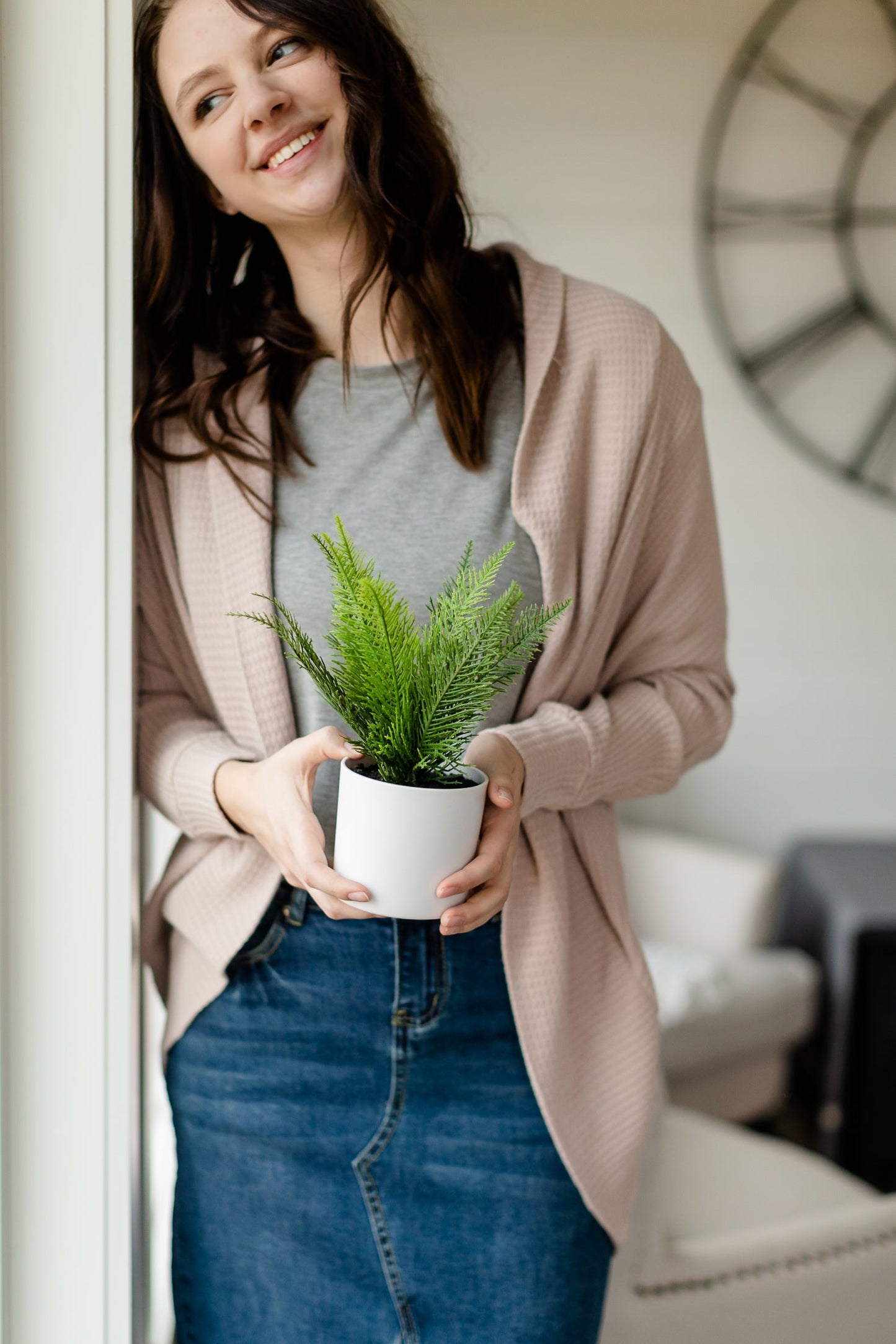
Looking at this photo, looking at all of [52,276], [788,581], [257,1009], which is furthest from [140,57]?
[788,581]

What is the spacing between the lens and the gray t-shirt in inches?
26.8

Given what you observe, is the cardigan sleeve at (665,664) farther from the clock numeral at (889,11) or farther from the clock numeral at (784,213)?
the clock numeral at (889,11)

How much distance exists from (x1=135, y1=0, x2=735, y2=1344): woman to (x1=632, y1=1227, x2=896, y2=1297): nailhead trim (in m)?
0.21

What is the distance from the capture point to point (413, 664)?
473 mm

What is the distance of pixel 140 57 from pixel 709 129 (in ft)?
1.55

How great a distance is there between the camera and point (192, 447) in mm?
713

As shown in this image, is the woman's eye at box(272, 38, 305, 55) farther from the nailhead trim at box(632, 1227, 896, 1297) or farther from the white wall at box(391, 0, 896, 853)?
the nailhead trim at box(632, 1227, 896, 1297)

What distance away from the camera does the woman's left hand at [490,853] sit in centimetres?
50

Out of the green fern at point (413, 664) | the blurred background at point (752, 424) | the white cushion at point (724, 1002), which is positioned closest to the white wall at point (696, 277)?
the blurred background at point (752, 424)

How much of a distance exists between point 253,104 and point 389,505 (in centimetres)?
23

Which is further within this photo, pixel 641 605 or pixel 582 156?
pixel 582 156

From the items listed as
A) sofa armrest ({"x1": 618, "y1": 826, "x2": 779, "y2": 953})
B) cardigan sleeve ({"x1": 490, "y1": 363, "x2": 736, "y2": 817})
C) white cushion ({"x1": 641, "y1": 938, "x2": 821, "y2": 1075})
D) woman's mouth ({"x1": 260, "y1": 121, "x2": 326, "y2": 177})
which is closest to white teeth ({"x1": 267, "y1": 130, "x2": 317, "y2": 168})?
woman's mouth ({"x1": 260, "y1": 121, "x2": 326, "y2": 177})

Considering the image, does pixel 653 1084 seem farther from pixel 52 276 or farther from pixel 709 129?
pixel 709 129

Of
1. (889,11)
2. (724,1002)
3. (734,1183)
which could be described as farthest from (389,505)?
(724,1002)
